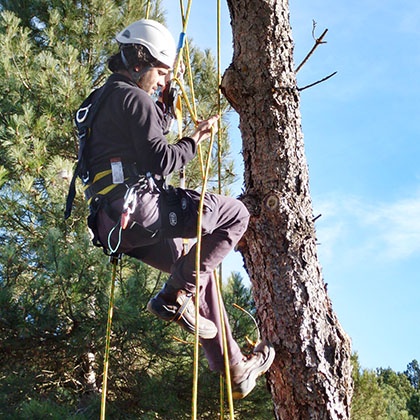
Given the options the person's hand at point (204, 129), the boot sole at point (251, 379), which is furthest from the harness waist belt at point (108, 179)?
the boot sole at point (251, 379)

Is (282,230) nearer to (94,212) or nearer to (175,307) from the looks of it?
(175,307)

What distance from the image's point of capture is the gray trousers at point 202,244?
1992 millimetres

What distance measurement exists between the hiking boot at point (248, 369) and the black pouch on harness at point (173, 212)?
2.21 ft

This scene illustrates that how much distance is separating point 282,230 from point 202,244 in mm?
601

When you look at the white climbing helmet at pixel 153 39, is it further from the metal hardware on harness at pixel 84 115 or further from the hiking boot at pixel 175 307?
the hiking boot at pixel 175 307

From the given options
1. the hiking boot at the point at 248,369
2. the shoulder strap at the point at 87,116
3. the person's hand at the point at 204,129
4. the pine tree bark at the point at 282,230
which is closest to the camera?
the shoulder strap at the point at 87,116

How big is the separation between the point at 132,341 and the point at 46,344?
0.78 meters

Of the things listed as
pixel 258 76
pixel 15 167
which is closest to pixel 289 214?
pixel 258 76

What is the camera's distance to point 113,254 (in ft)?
7.09

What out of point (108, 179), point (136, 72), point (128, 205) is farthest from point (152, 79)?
point (128, 205)

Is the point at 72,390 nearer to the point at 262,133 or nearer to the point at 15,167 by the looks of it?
the point at 15,167

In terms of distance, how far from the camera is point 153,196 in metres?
1.97

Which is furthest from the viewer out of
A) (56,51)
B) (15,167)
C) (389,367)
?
(389,367)

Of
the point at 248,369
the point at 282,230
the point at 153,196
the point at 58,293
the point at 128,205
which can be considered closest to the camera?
the point at 128,205
